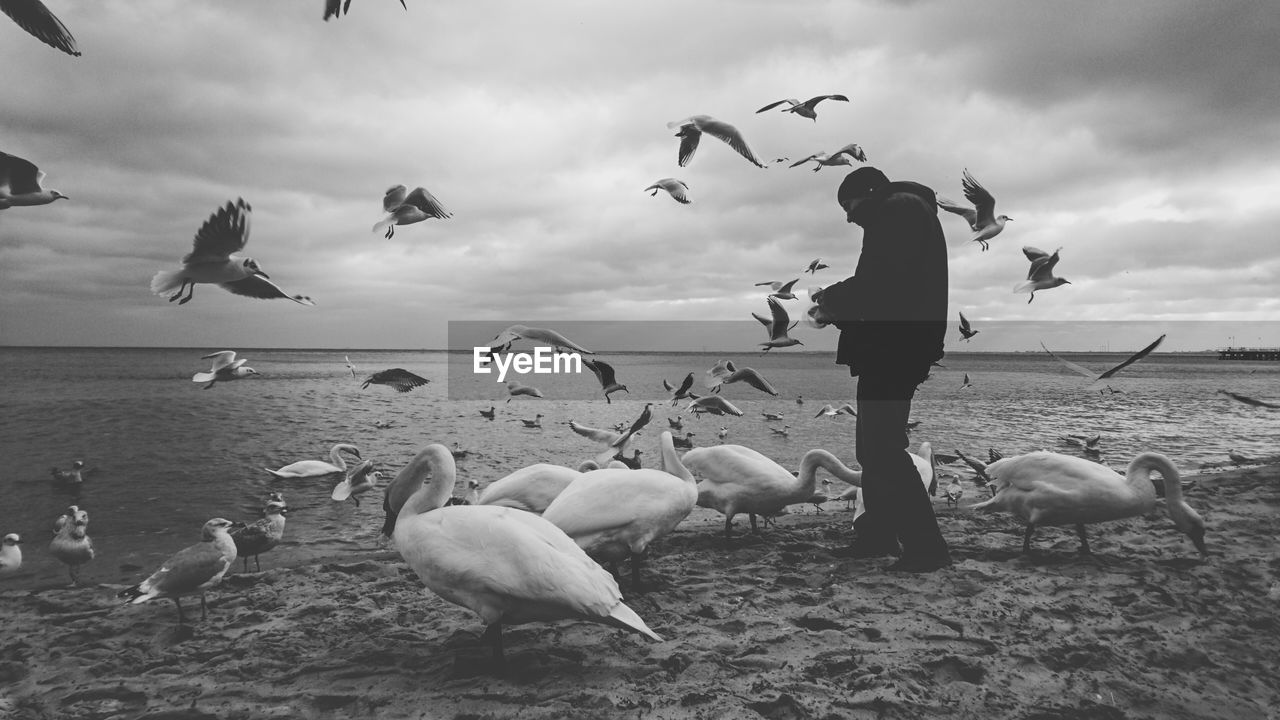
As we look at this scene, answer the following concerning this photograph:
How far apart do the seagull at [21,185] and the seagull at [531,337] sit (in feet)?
12.9

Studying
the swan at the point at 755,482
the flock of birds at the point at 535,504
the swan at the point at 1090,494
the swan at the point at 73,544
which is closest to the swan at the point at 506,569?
the flock of birds at the point at 535,504

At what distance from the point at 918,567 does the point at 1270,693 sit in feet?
6.96

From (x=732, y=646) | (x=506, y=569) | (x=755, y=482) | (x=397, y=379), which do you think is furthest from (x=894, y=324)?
(x=397, y=379)

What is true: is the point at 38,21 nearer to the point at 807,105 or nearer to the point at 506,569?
the point at 506,569

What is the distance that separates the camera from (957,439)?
54.3 ft

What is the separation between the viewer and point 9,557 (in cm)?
654

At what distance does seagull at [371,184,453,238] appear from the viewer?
29.2 feet

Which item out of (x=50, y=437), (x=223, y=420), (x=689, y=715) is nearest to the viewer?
(x=689, y=715)

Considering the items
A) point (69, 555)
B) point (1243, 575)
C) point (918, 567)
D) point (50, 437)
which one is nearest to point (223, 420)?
point (50, 437)

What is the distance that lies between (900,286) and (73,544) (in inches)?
326

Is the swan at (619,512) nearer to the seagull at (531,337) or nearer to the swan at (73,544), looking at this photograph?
the seagull at (531,337)

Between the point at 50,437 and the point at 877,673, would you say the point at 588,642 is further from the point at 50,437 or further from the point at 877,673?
the point at 50,437

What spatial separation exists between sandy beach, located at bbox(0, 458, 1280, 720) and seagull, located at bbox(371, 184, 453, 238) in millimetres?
4909

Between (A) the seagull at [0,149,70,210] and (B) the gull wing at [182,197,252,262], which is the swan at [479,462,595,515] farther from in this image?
(A) the seagull at [0,149,70,210]
